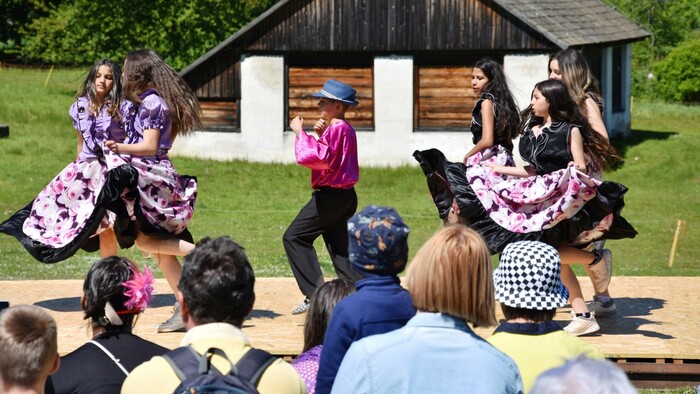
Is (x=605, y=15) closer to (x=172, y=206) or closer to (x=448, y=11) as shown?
(x=448, y=11)

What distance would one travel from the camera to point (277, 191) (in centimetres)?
2352

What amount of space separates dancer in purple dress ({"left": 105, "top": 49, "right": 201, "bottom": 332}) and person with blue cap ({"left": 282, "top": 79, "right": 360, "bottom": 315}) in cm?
84

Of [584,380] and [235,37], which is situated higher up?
[235,37]

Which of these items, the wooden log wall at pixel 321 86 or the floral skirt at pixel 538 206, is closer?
the floral skirt at pixel 538 206

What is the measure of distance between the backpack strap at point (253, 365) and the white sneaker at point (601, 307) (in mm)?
5090

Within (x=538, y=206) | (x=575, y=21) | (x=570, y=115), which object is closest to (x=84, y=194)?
(x=538, y=206)

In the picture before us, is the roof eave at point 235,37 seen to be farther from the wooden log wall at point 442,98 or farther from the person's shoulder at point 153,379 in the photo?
the person's shoulder at point 153,379

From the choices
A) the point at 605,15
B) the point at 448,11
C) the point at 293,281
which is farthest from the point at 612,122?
the point at 293,281

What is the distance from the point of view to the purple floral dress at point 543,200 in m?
7.78

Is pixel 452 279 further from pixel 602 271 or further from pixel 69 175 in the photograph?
pixel 69 175

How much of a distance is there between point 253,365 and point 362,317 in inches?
29.1

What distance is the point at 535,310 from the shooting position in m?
4.61

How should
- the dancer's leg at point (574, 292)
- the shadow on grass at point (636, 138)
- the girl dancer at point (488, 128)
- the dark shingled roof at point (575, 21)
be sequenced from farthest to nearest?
the shadow on grass at point (636, 138) → the dark shingled roof at point (575, 21) → the girl dancer at point (488, 128) → the dancer's leg at point (574, 292)

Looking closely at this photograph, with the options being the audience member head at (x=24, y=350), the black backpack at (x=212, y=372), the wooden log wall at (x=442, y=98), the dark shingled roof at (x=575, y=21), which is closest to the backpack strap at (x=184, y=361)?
the black backpack at (x=212, y=372)
